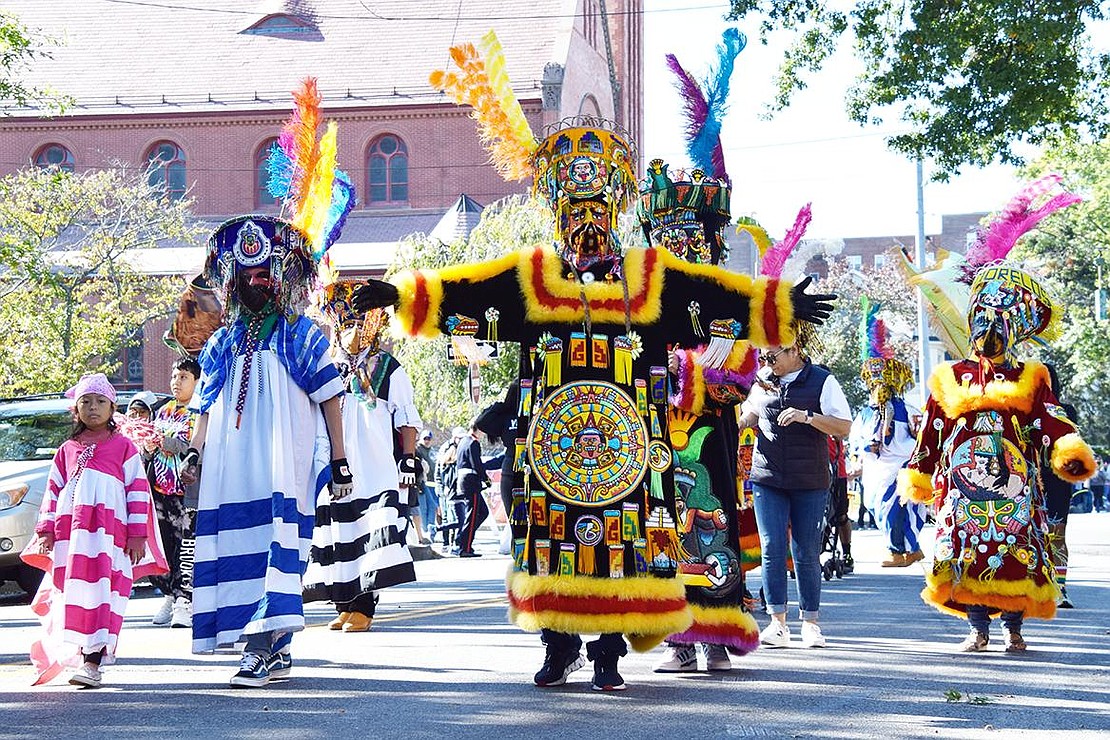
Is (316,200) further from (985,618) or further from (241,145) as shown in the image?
(241,145)

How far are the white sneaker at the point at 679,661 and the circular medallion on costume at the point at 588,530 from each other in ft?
3.84

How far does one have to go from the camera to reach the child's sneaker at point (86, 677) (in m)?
7.70

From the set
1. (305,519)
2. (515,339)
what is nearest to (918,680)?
(515,339)

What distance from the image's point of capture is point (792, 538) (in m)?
9.56

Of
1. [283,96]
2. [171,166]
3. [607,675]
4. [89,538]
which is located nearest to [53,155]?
[171,166]

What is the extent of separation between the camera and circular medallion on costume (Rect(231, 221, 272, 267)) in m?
7.84

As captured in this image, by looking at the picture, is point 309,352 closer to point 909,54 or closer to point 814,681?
point 814,681

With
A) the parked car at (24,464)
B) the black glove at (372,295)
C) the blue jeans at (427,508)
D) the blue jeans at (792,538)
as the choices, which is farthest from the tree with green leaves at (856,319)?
the black glove at (372,295)

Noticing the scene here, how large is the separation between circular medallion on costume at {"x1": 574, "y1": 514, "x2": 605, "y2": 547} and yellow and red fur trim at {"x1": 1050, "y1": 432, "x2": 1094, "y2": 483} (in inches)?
118

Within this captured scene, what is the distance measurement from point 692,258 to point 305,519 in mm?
2671

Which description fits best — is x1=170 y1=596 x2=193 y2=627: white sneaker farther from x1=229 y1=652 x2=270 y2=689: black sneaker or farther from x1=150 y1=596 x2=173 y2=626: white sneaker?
x1=229 y1=652 x2=270 y2=689: black sneaker

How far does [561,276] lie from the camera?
7.58 metres

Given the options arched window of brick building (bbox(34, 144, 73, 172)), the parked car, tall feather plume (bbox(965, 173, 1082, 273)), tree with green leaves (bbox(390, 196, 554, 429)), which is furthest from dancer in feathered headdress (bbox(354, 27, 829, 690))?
arched window of brick building (bbox(34, 144, 73, 172))

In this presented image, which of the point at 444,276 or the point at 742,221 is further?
the point at 742,221
